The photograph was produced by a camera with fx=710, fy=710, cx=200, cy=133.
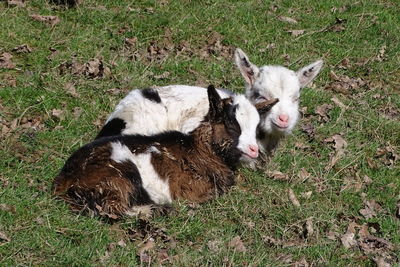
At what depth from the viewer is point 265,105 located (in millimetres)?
7535

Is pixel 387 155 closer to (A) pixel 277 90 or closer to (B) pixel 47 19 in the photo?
(A) pixel 277 90

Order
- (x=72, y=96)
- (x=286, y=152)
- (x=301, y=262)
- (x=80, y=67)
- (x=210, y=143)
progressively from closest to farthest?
(x=301, y=262)
(x=210, y=143)
(x=286, y=152)
(x=72, y=96)
(x=80, y=67)

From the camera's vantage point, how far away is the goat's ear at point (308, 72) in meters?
8.52

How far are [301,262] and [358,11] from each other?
23.7ft

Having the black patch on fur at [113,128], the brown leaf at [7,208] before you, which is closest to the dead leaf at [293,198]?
the black patch on fur at [113,128]

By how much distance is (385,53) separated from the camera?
1123 centimetres

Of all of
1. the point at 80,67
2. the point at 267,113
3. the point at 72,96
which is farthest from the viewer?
the point at 80,67

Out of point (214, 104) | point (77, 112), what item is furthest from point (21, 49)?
point (214, 104)

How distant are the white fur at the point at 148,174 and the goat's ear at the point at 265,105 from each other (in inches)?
56.5

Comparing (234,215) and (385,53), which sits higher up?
(234,215)

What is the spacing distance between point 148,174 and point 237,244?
107 centimetres

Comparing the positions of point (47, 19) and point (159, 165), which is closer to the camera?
point (159, 165)

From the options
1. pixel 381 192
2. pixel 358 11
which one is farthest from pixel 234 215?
pixel 358 11

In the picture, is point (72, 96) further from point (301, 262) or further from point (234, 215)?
point (301, 262)
